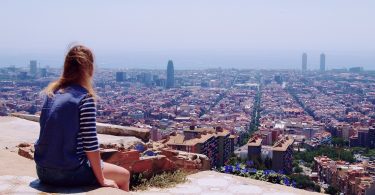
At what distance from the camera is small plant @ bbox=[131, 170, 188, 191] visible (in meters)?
3.84

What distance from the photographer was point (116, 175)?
283 cm

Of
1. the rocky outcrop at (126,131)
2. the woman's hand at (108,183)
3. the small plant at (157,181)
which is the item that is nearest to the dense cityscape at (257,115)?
the rocky outcrop at (126,131)

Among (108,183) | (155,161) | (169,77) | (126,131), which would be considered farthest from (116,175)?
(169,77)

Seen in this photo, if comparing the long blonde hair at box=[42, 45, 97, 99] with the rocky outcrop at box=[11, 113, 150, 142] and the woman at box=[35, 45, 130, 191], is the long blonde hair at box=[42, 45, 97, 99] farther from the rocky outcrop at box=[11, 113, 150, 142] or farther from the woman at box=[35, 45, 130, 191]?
the rocky outcrop at box=[11, 113, 150, 142]

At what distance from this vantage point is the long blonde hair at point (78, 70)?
2.63 meters

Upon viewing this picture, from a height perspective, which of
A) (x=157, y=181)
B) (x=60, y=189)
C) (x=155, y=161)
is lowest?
(x=157, y=181)

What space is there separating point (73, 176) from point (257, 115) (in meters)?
67.0

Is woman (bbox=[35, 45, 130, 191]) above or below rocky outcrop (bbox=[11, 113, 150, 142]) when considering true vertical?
above

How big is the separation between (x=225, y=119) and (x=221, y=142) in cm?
3227

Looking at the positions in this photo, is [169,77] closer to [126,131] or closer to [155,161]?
[126,131]

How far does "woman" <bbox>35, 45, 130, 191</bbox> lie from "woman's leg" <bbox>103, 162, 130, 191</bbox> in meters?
0.12

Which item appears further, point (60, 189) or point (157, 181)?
point (157, 181)

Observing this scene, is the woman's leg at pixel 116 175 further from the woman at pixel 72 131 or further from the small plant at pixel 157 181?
the small plant at pixel 157 181

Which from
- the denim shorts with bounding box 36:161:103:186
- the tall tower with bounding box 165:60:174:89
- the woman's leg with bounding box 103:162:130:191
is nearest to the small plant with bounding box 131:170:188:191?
the woman's leg with bounding box 103:162:130:191
